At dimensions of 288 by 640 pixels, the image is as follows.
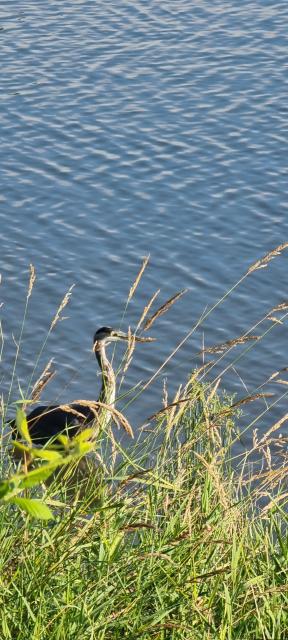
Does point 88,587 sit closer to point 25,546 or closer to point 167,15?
point 25,546

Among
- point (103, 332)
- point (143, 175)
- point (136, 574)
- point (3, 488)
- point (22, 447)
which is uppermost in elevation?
point (22, 447)

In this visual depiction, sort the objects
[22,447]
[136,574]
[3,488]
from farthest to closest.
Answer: [136,574] → [3,488] → [22,447]

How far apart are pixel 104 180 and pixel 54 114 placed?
93.3 inches

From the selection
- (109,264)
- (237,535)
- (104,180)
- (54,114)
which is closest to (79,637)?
(237,535)

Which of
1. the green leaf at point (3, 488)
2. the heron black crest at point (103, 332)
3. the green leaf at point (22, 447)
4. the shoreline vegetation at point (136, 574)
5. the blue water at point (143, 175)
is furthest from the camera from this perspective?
the blue water at point (143, 175)

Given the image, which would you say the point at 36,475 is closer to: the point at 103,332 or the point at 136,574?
the point at 136,574

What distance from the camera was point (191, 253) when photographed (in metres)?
12.5

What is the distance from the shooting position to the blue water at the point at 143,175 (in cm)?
1109

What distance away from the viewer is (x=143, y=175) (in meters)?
14.2

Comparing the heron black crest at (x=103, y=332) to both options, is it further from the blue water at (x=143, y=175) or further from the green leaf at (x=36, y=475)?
the green leaf at (x=36, y=475)

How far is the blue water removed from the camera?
11.1 m

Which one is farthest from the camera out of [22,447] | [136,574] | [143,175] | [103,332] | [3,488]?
[143,175]

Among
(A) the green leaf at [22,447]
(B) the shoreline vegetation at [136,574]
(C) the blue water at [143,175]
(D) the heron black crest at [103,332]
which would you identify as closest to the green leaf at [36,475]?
(A) the green leaf at [22,447]

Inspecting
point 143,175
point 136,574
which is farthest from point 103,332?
point 136,574
